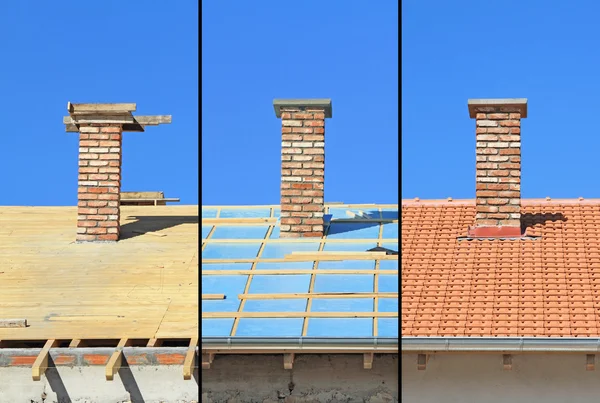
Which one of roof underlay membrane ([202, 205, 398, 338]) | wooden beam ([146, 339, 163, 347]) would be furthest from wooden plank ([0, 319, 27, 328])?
roof underlay membrane ([202, 205, 398, 338])

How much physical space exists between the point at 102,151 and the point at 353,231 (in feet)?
9.40

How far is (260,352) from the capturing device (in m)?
8.74

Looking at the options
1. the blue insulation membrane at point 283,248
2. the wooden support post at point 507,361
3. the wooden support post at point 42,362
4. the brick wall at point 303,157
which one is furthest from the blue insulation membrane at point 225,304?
the brick wall at point 303,157

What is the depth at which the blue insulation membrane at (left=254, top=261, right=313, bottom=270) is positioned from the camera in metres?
9.65

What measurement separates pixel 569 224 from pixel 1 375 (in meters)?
6.32

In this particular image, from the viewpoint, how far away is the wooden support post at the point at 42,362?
312 inches

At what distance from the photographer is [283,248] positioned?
10570mm

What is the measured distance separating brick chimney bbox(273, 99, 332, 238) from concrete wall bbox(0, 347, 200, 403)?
141 inches

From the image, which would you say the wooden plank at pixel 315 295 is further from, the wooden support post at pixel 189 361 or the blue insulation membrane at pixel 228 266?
the wooden support post at pixel 189 361

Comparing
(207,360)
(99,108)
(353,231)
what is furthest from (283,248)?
(99,108)

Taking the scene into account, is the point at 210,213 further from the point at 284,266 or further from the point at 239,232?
the point at 284,266

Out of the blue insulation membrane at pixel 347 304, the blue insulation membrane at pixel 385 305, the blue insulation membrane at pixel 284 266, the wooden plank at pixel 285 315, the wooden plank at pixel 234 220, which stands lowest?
the wooden plank at pixel 285 315

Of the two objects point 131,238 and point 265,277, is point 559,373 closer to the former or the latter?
point 265,277

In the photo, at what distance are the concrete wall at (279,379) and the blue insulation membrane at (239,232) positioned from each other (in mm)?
1799
